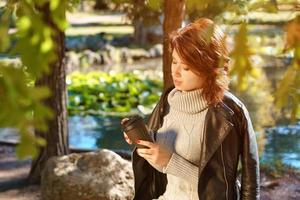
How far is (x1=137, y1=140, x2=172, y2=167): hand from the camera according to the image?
263 cm

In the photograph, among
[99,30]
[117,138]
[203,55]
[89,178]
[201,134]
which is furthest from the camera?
[99,30]

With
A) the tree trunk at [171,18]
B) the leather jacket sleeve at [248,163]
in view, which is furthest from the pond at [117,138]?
the leather jacket sleeve at [248,163]

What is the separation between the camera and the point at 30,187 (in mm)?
6402

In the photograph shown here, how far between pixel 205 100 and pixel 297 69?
1324 mm

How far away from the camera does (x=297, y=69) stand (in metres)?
1.37

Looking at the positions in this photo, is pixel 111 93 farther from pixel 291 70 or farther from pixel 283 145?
pixel 291 70

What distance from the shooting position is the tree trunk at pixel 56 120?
6.10m

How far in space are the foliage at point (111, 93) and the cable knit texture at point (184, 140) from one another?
834 centimetres

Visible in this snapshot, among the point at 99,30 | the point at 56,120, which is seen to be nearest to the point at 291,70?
the point at 56,120

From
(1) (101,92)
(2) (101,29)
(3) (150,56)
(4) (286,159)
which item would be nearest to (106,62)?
(3) (150,56)

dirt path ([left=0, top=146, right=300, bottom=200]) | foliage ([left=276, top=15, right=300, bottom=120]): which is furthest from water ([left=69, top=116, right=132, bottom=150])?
foliage ([left=276, top=15, right=300, bottom=120])

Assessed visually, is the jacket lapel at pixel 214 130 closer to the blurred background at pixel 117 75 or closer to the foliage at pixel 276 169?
the blurred background at pixel 117 75

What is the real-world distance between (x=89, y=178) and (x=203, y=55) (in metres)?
2.71

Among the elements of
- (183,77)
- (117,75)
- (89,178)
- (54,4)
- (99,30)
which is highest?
(54,4)
